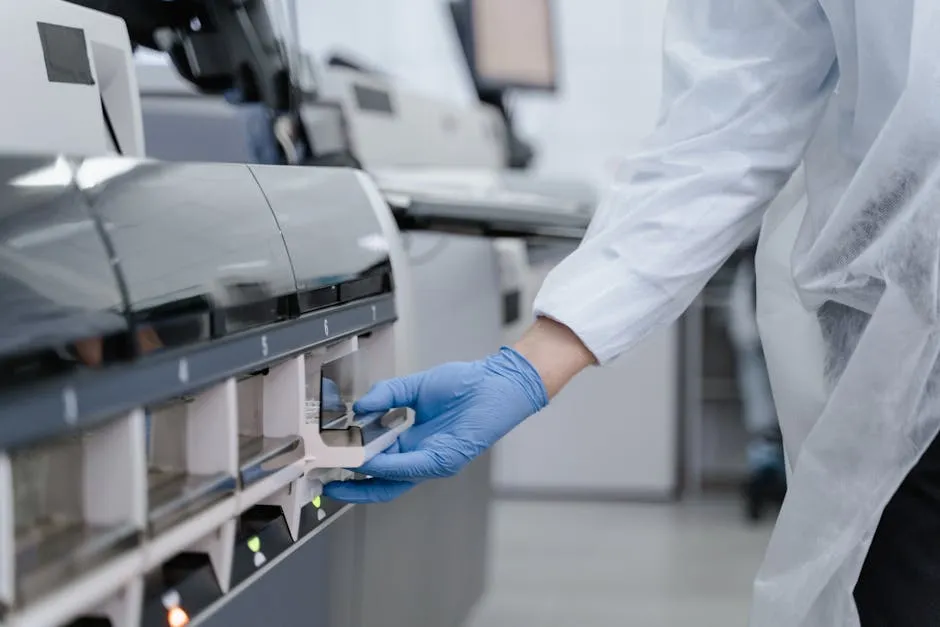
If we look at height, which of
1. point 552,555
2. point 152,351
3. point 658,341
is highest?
point 152,351

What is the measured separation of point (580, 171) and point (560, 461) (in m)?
1.29

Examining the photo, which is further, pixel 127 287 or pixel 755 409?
pixel 755 409

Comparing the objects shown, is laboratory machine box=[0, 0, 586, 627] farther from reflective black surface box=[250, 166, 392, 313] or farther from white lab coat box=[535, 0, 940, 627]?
white lab coat box=[535, 0, 940, 627]

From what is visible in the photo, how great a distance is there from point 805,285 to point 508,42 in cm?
191

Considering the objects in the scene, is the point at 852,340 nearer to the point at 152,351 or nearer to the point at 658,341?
the point at 152,351

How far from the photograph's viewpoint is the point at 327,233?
83 centimetres

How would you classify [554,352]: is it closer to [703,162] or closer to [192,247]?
[703,162]

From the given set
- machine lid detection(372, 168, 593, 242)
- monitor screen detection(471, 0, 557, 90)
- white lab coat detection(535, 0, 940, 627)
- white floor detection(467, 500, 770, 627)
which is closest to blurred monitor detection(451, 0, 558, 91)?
monitor screen detection(471, 0, 557, 90)

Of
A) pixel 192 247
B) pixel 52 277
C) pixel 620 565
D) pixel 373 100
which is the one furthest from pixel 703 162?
pixel 620 565

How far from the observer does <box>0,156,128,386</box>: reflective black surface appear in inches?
18.2

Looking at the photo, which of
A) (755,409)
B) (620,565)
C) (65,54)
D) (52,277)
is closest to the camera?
(52,277)

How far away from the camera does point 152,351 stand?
54cm

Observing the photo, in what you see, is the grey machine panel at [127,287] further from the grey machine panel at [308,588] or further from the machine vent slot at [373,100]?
the machine vent slot at [373,100]

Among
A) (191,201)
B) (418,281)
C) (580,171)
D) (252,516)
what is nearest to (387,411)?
(252,516)
